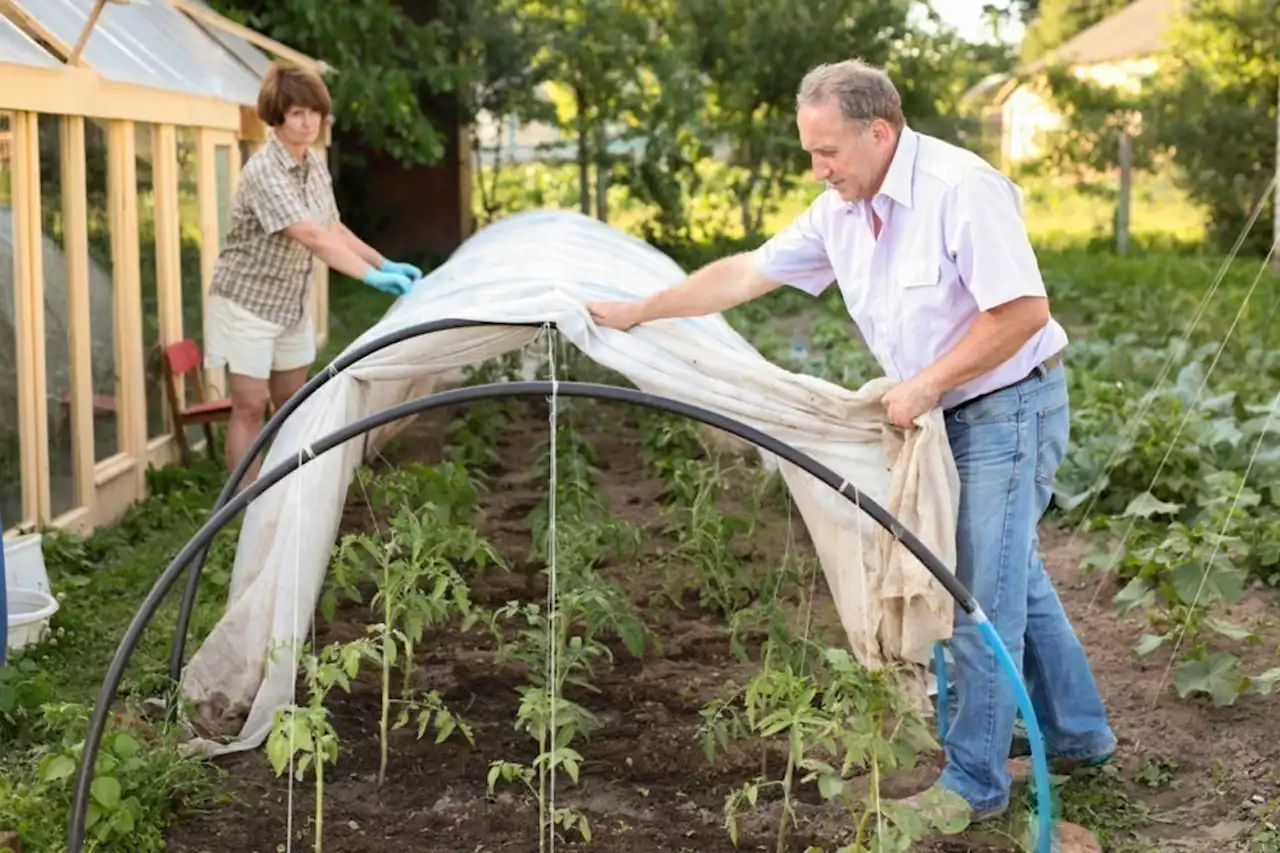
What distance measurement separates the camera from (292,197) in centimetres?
612

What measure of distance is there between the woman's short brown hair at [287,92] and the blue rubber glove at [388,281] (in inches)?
34.3

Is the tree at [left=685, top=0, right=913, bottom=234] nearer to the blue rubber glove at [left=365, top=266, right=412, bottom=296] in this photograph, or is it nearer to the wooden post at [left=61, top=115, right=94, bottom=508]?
the wooden post at [left=61, top=115, right=94, bottom=508]

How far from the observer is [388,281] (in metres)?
5.50

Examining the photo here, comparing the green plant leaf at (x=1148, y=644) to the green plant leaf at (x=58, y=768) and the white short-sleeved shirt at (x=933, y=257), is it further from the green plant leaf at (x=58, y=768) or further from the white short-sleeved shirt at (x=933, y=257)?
the green plant leaf at (x=58, y=768)

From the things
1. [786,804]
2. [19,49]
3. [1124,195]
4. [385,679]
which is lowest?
[786,804]

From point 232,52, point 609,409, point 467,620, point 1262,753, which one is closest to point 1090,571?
point 1262,753

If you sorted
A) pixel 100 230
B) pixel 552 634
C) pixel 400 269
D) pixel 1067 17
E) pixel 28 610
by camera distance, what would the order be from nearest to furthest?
pixel 552 634 → pixel 28 610 → pixel 400 269 → pixel 100 230 → pixel 1067 17

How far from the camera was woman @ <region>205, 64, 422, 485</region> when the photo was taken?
607cm

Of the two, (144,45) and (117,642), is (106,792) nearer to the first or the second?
(117,642)

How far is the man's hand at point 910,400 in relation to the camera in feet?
11.9

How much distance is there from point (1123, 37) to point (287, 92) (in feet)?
131

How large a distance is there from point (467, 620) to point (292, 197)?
2403 millimetres

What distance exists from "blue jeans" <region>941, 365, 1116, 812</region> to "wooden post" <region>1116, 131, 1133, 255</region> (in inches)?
603

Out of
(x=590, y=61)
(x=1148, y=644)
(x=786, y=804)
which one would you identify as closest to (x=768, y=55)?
(x=590, y=61)
